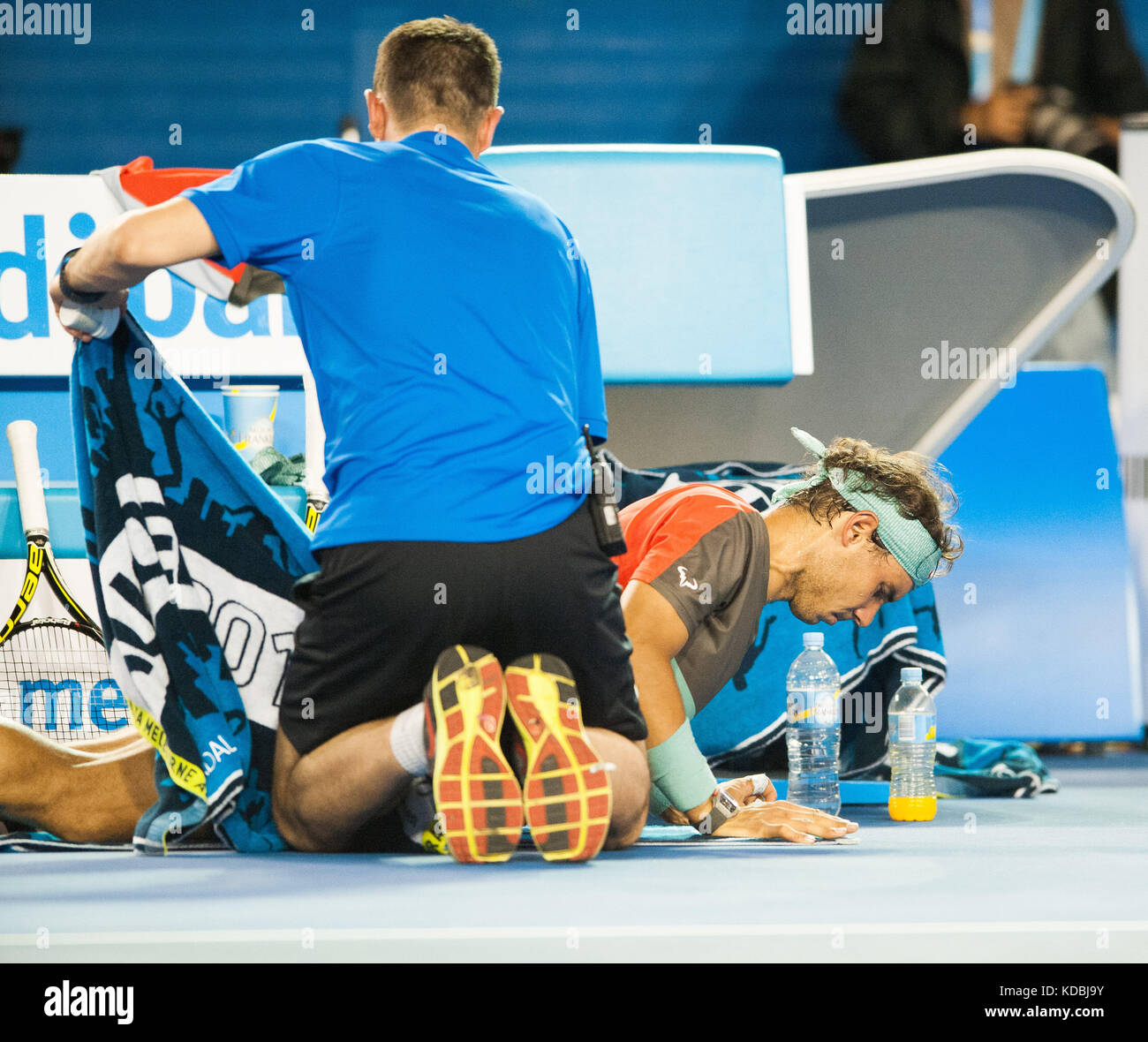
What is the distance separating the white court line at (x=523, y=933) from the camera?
1.39 meters

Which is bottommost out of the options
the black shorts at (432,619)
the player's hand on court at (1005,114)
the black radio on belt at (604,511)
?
the black shorts at (432,619)

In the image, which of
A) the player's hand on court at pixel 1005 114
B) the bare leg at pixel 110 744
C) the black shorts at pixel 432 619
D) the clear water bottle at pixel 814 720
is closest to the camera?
the black shorts at pixel 432 619

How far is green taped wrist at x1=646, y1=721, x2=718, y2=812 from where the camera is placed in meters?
2.17

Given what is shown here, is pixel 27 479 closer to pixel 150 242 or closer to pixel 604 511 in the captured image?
pixel 150 242

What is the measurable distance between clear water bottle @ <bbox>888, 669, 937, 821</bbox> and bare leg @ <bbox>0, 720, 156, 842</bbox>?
4.50 feet

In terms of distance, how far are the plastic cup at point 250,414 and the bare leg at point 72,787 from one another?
1262 millimetres

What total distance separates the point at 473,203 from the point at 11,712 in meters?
1.79

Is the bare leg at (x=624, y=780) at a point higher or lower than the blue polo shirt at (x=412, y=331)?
lower

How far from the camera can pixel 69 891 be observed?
1715 mm

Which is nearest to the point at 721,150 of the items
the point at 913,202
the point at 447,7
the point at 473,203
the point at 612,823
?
the point at 913,202

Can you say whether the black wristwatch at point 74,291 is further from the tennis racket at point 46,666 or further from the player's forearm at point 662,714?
the tennis racket at point 46,666

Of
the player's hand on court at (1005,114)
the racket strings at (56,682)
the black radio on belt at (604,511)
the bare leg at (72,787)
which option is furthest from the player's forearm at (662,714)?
the player's hand on court at (1005,114)

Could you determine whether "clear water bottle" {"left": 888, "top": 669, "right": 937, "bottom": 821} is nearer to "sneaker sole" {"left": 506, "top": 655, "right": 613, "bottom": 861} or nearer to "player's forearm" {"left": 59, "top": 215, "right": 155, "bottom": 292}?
"sneaker sole" {"left": 506, "top": 655, "right": 613, "bottom": 861}

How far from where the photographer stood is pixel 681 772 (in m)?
2.21
